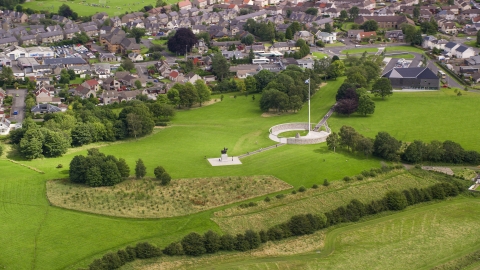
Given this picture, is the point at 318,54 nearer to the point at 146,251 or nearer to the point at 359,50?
the point at 359,50

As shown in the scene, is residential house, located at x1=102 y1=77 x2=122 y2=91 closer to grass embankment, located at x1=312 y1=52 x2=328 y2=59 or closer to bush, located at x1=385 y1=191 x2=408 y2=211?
grass embankment, located at x1=312 y1=52 x2=328 y2=59

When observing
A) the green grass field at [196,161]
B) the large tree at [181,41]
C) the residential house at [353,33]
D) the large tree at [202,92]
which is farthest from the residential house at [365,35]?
Result: the large tree at [202,92]

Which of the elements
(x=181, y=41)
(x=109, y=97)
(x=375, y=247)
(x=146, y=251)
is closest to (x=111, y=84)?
(x=109, y=97)

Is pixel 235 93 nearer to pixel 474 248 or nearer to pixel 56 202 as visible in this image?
pixel 56 202

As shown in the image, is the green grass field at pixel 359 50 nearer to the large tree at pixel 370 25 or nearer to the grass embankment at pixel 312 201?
the large tree at pixel 370 25

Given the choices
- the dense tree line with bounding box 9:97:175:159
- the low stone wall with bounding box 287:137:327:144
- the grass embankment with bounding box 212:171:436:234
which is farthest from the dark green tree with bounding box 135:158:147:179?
the low stone wall with bounding box 287:137:327:144

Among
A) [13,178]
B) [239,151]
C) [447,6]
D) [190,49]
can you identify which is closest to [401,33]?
[447,6]

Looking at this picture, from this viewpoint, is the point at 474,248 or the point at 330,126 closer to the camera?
the point at 474,248
